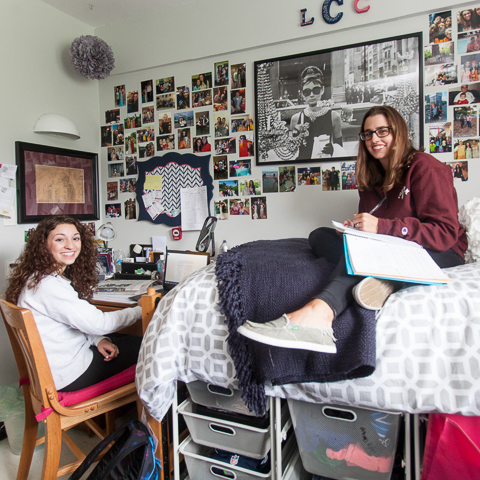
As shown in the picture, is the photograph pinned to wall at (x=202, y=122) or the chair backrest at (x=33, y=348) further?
the photograph pinned to wall at (x=202, y=122)

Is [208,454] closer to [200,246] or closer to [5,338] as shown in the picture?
[200,246]

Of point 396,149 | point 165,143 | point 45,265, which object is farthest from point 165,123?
point 396,149

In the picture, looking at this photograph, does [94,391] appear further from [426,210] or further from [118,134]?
[118,134]

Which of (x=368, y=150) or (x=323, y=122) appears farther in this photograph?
(x=323, y=122)

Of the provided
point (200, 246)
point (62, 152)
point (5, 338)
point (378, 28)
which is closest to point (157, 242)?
point (200, 246)

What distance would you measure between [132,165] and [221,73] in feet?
2.85

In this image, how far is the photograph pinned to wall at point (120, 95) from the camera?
2551 mm

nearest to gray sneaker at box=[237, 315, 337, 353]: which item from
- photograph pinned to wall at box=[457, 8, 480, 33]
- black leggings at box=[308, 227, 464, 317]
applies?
black leggings at box=[308, 227, 464, 317]

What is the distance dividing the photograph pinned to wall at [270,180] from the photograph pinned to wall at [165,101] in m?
0.80

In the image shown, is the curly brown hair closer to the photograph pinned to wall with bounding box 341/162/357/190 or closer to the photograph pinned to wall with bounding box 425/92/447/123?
the photograph pinned to wall with bounding box 341/162/357/190

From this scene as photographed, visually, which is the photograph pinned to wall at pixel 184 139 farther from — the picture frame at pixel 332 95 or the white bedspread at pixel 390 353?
the white bedspread at pixel 390 353

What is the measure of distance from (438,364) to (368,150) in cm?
99

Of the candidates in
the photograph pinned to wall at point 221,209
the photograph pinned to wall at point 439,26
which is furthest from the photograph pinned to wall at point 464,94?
the photograph pinned to wall at point 221,209

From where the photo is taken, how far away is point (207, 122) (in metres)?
2.30
